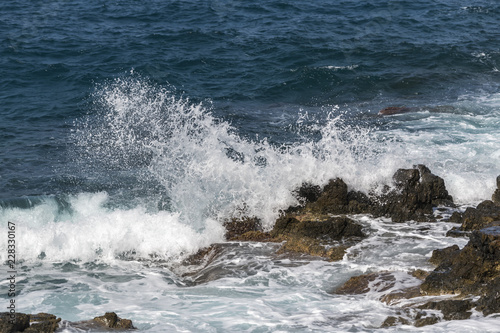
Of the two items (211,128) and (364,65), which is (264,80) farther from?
(211,128)

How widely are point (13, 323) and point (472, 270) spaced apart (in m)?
5.56

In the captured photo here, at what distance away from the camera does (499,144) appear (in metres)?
14.5

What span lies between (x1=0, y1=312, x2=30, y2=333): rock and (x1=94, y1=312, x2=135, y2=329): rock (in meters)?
0.90

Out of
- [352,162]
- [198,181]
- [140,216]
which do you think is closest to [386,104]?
[352,162]

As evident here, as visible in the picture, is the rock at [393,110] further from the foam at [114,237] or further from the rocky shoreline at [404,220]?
the foam at [114,237]

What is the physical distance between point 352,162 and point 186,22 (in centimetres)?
1346

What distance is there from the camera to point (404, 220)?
10.8m

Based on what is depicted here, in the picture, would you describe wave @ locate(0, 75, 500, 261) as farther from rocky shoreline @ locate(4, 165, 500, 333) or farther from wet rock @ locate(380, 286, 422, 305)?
wet rock @ locate(380, 286, 422, 305)

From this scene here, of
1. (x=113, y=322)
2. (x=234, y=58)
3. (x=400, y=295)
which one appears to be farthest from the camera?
(x=234, y=58)

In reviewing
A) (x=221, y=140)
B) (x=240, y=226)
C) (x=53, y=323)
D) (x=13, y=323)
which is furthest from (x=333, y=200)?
(x=13, y=323)

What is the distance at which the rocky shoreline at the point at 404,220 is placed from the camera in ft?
24.5

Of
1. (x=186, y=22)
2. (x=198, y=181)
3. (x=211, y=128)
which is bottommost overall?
(x=198, y=181)

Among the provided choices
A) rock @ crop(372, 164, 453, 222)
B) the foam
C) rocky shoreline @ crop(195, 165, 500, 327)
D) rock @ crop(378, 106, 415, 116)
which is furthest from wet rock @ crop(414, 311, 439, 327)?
rock @ crop(378, 106, 415, 116)

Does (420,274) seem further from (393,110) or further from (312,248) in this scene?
(393,110)
